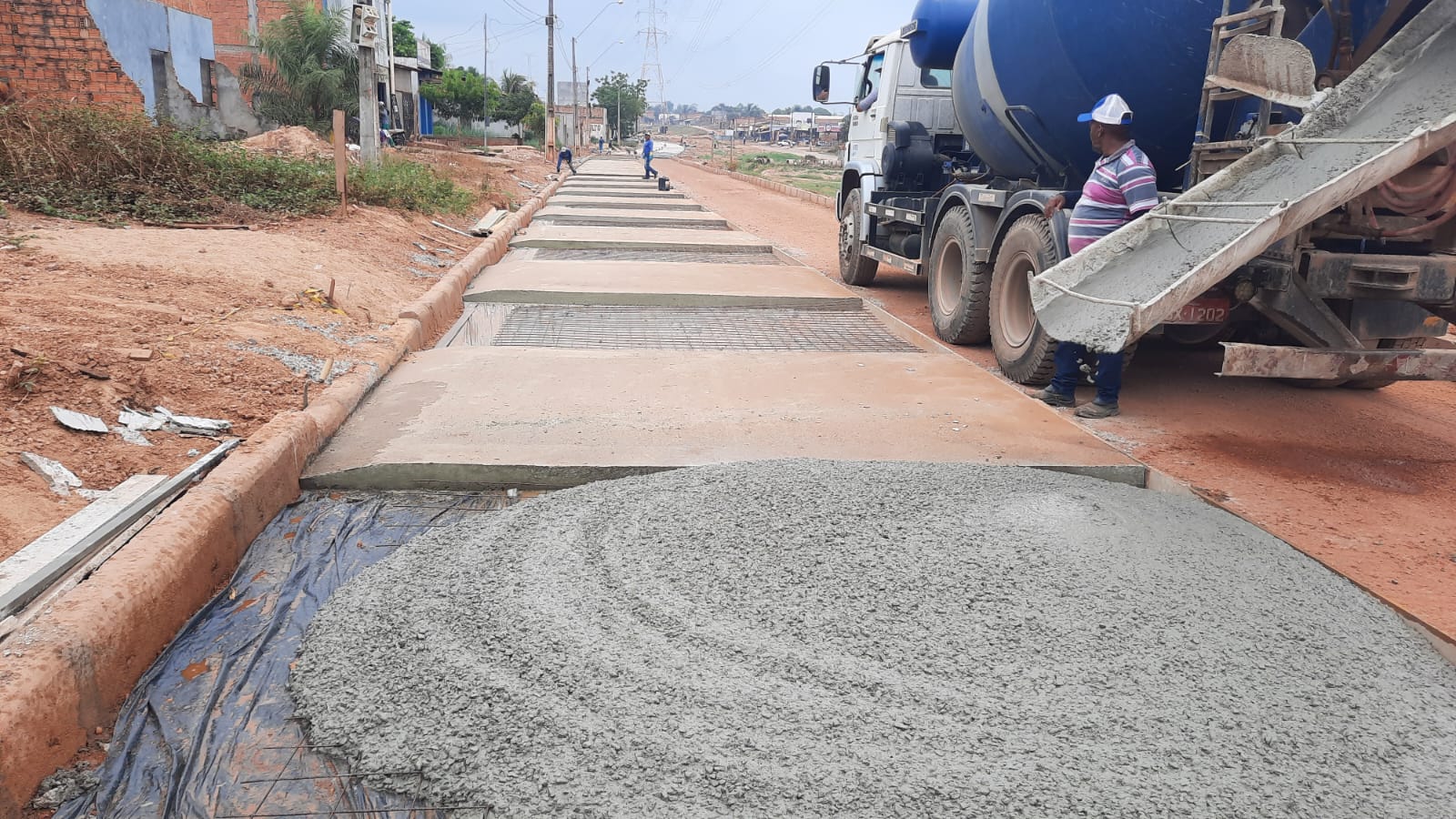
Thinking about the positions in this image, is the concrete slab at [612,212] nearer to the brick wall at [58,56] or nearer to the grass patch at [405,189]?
the grass patch at [405,189]

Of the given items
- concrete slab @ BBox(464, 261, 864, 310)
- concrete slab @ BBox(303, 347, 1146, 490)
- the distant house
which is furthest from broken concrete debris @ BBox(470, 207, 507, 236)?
concrete slab @ BBox(303, 347, 1146, 490)

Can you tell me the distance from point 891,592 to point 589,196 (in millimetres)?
20589

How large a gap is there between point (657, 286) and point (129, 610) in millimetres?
6864

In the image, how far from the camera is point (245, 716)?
8.36ft

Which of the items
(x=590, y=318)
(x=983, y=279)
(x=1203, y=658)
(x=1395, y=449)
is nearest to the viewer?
(x=1203, y=658)

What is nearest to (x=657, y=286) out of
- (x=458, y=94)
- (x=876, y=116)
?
(x=876, y=116)

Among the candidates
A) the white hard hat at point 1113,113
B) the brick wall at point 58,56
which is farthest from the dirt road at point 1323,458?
the brick wall at point 58,56

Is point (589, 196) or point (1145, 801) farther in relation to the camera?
point (589, 196)

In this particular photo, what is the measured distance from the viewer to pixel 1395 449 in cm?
513

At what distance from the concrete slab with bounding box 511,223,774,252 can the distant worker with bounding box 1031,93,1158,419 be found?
780cm

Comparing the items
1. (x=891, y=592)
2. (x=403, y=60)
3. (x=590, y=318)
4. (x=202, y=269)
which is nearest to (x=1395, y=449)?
(x=891, y=592)

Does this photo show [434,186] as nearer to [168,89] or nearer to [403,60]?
[168,89]

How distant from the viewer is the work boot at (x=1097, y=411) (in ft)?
18.1

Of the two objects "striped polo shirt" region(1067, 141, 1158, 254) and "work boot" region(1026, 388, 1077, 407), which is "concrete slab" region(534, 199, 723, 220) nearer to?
"work boot" region(1026, 388, 1077, 407)
